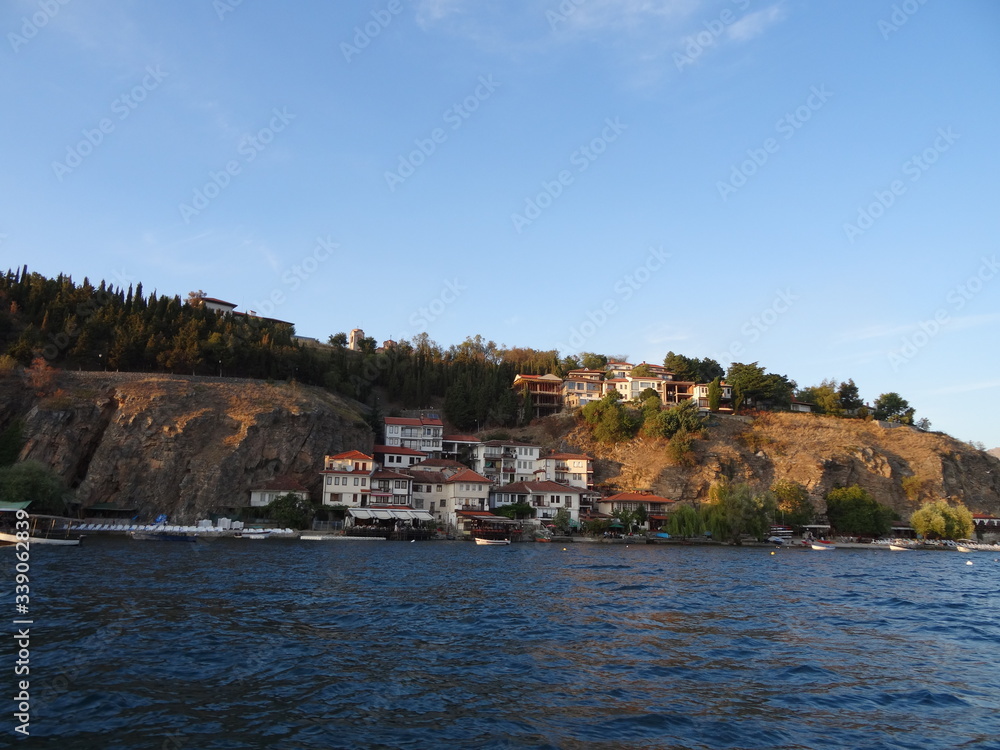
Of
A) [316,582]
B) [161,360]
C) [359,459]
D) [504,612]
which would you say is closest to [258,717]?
[504,612]

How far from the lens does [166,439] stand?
6962cm

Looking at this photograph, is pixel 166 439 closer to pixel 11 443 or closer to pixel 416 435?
pixel 11 443

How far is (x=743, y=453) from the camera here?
87812mm

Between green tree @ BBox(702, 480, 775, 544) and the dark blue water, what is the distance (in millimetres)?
38174

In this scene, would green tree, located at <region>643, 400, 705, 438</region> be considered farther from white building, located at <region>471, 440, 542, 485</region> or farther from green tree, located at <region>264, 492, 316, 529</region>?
green tree, located at <region>264, 492, 316, 529</region>

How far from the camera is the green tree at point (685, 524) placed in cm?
7062

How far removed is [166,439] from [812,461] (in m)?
76.6

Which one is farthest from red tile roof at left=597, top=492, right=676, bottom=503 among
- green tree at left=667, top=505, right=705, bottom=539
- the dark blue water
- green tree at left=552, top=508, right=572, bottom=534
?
the dark blue water

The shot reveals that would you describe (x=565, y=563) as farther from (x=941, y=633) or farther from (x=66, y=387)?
(x=66, y=387)

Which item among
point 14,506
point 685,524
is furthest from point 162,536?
point 685,524

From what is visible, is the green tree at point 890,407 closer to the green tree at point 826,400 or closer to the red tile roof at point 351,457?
the green tree at point 826,400

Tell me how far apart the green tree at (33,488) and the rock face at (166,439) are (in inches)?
290

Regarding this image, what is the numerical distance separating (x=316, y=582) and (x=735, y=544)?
53665 millimetres

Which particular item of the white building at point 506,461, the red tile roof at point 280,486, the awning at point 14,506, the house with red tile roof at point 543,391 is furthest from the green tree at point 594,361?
the awning at point 14,506
